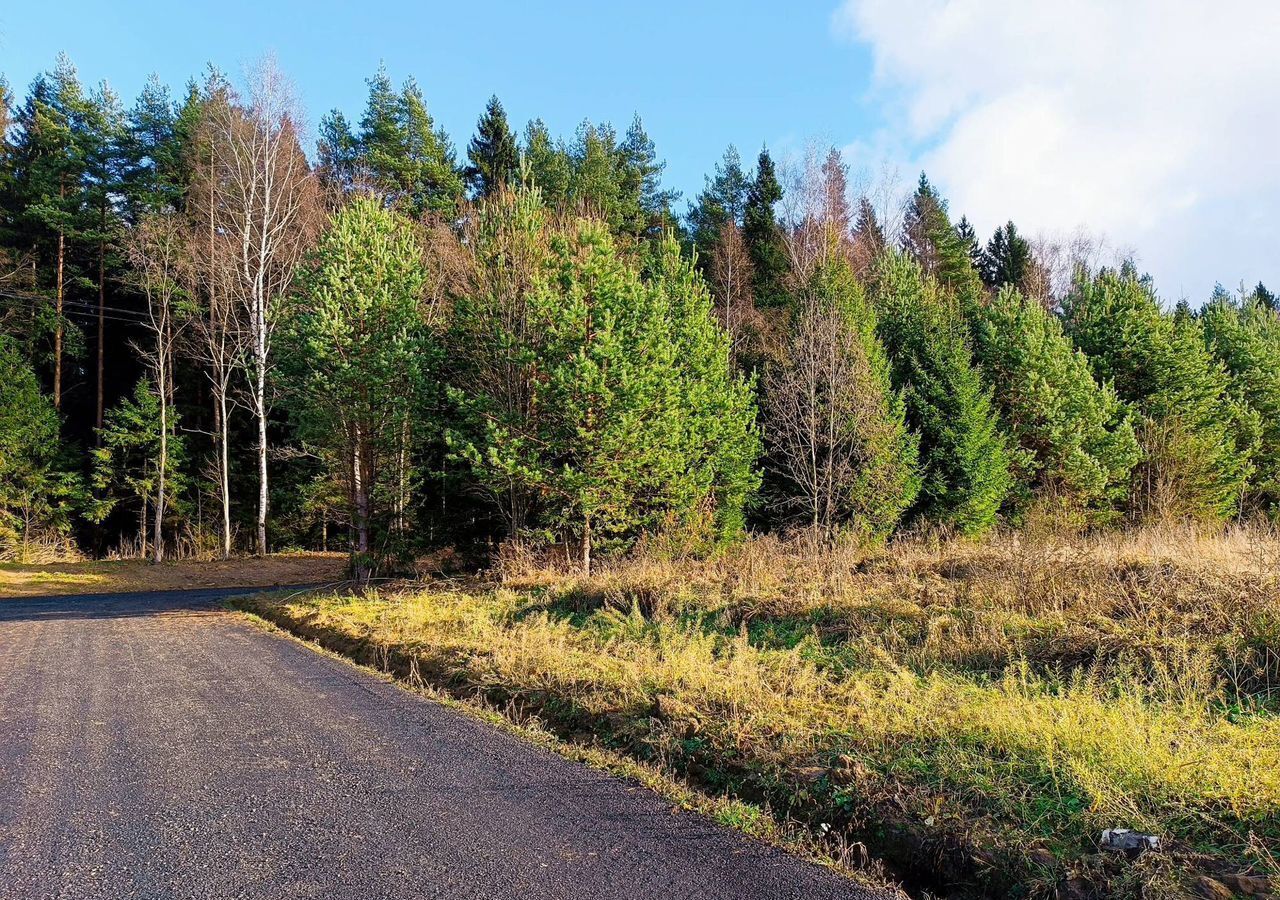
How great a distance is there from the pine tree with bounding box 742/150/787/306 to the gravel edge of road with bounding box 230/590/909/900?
3347 cm

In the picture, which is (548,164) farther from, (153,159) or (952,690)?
(952,690)

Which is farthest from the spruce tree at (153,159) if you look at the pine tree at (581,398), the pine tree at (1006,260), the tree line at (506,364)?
the pine tree at (1006,260)

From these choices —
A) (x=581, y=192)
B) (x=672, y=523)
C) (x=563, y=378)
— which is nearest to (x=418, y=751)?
(x=563, y=378)

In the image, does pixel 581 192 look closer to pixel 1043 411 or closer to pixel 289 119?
pixel 289 119

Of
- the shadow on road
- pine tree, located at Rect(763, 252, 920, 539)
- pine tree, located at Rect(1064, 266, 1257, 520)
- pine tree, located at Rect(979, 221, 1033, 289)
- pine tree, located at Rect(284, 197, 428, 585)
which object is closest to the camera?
the shadow on road

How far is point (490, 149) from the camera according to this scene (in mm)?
43844

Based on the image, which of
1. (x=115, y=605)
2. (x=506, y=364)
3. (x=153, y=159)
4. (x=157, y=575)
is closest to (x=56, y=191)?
(x=153, y=159)

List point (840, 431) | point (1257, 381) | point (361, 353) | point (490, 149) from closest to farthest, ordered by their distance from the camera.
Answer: point (361, 353) < point (840, 431) < point (1257, 381) < point (490, 149)

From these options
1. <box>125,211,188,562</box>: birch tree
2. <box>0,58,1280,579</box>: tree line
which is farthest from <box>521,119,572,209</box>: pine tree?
<box>125,211,188,562</box>: birch tree

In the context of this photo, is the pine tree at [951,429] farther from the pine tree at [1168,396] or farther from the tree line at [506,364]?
the pine tree at [1168,396]

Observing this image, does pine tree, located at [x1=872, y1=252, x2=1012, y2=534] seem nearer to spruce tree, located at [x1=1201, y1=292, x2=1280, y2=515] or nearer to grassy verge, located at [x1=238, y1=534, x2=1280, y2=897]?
grassy verge, located at [x1=238, y1=534, x2=1280, y2=897]

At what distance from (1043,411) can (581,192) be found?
23449 mm

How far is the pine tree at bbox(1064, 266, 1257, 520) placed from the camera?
1155 inches

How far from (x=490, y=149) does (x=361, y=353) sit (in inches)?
1187
